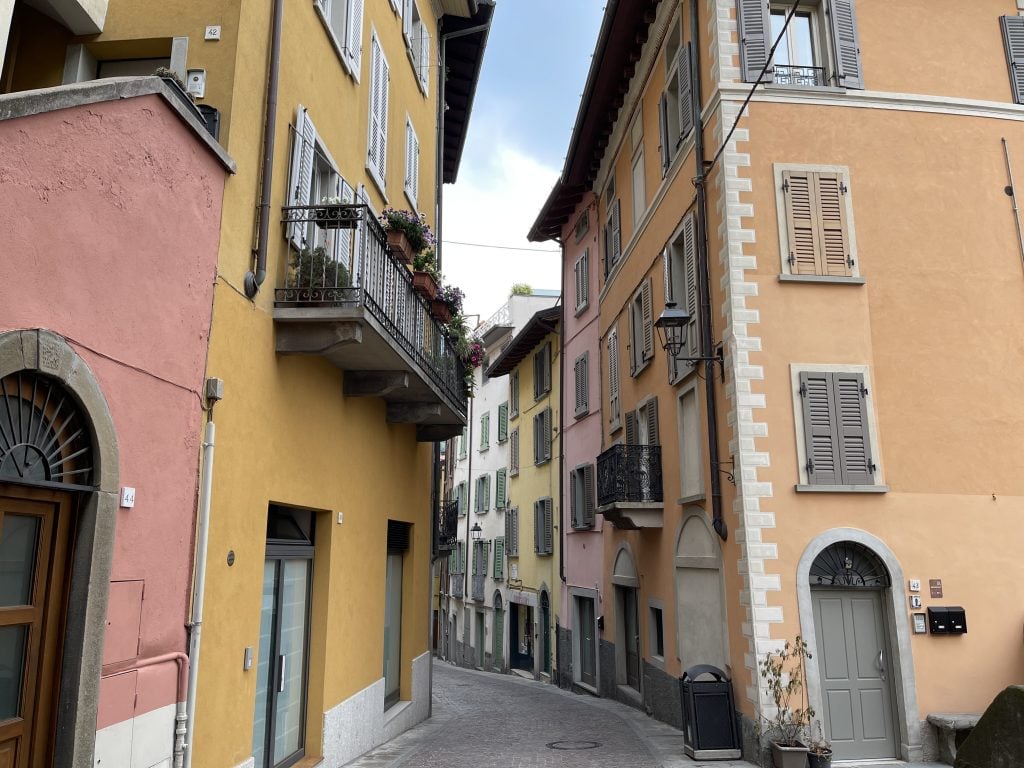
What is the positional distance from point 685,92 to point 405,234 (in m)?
5.48

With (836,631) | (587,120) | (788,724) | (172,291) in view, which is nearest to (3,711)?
(172,291)

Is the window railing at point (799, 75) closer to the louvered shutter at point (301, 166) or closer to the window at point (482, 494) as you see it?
the louvered shutter at point (301, 166)

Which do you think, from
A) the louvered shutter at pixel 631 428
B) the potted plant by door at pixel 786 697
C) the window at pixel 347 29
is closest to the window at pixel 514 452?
the louvered shutter at pixel 631 428

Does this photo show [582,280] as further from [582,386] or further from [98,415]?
[98,415]

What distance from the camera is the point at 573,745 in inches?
456

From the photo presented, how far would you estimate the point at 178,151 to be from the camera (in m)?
5.74

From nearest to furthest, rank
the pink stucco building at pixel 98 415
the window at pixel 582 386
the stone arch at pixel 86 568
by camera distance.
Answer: the pink stucco building at pixel 98 415
the stone arch at pixel 86 568
the window at pixel 582 386

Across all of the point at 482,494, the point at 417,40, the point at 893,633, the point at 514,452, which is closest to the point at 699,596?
the point at 893,633

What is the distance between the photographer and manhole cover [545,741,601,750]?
1134 cm

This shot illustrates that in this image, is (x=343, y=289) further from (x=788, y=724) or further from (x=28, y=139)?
(x=788, y=724)

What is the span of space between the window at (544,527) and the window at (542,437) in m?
1.27

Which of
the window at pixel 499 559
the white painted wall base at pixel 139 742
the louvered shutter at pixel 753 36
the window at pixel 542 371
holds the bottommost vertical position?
the white painted wall base at pixel 139 742

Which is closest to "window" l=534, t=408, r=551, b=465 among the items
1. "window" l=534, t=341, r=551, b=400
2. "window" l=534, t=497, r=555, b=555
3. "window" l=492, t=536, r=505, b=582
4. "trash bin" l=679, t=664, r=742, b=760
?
"window" l=534, t=341, r=551, b=400

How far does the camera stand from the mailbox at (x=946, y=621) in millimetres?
10266
